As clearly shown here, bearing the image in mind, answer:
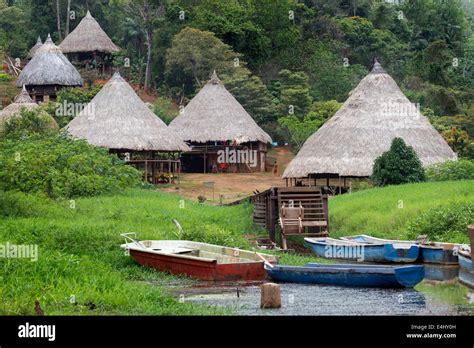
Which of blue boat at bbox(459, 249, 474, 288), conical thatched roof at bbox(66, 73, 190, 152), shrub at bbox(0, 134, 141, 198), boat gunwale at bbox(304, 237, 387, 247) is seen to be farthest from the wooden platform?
conical thatched roof at bbox(66, 73, 190, 152)

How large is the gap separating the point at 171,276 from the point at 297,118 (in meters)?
28.6

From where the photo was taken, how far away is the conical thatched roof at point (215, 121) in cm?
4178

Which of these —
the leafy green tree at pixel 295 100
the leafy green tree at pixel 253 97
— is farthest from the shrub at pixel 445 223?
the leafy green tree at pixel 253 97

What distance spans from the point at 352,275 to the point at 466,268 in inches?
96.4

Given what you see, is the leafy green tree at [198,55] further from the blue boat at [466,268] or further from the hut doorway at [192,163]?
the blue boat at [466,268]

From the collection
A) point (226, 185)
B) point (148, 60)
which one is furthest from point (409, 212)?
point (148, 60)

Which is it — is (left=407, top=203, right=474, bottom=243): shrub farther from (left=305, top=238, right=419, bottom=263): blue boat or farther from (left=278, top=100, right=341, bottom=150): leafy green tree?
(left=278, top=100, right=341, bottom=150): leafy green tree

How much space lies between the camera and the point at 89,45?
54.7 meters

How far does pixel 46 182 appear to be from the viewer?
24.5 meters

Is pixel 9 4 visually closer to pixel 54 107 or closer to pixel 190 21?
pixel 190 21

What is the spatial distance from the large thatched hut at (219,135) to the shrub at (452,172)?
11847 millimetres

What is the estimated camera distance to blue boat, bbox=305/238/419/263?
69.4 ft

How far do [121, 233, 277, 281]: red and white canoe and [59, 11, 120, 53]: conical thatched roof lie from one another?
36467 millimetres
